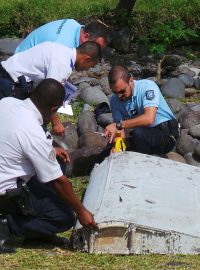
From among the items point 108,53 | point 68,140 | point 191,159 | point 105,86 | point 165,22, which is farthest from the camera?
point 165,22

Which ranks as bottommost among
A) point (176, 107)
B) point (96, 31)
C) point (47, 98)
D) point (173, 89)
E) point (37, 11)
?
point (37, 11)

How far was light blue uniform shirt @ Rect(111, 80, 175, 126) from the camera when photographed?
Result: 24.5 feet

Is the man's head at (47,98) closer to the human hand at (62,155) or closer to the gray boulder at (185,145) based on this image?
the human hand at (62,155)

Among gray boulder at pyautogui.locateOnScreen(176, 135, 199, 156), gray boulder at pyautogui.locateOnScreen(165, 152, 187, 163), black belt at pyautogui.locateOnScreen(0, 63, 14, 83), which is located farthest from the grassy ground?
gray boulder at pyautogui.locateOnScreen(176, 135, 199, 156)

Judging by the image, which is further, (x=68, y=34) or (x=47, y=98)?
(x=68, y=34)

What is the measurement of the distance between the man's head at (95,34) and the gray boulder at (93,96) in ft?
11.1

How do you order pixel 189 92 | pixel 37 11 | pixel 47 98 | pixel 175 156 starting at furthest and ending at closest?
pixel 37 11 → pixel 189 92 → pixel 175 156 → pixel 47 98

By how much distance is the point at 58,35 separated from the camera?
730 cm

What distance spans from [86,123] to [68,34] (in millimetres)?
2028

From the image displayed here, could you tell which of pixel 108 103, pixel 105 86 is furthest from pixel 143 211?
pixel 105 86

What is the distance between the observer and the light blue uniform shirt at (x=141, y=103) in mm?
7461

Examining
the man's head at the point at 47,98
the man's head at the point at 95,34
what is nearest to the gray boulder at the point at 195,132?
the man's head at the point at 95,34

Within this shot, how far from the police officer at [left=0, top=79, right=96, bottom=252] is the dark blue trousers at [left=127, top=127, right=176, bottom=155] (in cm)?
194

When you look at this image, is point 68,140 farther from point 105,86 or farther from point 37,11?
point 37,11
